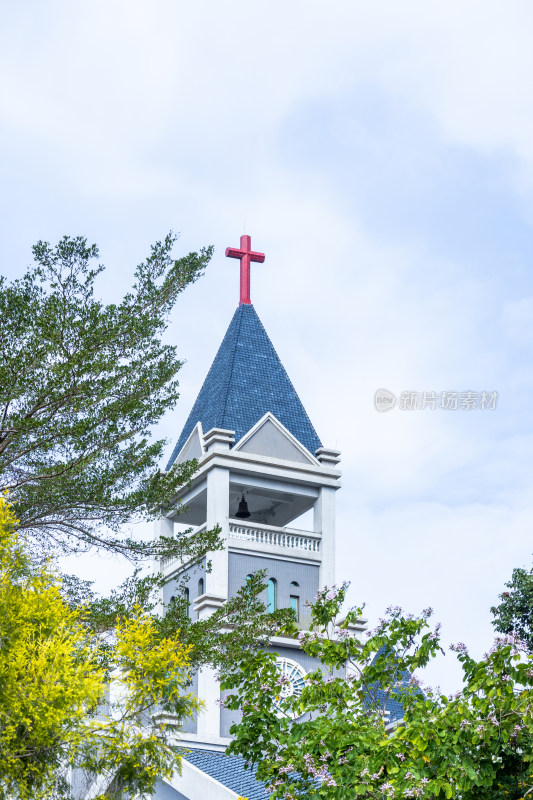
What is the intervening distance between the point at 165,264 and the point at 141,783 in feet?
27.7

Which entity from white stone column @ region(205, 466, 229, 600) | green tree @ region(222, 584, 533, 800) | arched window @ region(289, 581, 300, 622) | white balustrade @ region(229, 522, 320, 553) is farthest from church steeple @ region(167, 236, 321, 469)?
green tree @ region(222, 584, 533, 800)

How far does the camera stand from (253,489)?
31328 mm

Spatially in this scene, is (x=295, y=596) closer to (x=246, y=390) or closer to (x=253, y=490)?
(x=253, y=490)

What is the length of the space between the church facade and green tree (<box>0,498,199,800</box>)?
1526 cm

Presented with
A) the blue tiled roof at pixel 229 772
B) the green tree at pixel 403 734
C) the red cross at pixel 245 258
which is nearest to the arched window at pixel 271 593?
the red cross at pixel 245 258

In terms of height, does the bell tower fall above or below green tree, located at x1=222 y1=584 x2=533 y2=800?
above

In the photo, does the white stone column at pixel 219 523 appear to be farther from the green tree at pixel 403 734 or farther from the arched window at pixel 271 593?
the green tree at pixel 403 734

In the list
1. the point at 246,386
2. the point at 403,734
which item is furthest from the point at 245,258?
the point at 403,734

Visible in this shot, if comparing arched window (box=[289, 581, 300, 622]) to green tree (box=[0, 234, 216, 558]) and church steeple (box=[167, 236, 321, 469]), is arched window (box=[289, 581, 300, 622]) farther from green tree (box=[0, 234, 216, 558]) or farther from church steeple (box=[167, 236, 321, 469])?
green tree (box=[0, 234, 216, 558])

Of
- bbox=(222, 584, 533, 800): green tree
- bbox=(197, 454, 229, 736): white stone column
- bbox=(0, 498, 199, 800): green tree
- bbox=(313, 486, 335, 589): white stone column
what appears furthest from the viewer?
bbox=(313, 486, 335, 589): white stone column

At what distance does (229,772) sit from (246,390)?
16024 mm

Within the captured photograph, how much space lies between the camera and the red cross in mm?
34531

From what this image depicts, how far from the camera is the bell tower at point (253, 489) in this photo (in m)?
29.4

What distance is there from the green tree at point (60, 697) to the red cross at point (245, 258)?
72.9ft
